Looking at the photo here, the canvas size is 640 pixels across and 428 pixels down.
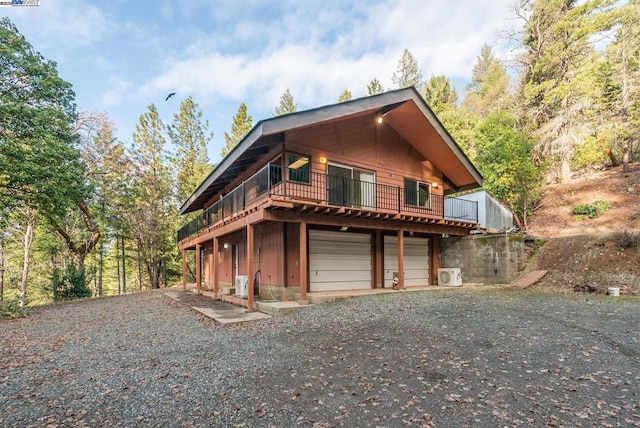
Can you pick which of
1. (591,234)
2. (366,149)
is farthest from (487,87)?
(366,149)

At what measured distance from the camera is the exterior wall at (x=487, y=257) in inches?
455

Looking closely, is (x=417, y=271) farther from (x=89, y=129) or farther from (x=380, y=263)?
(x=89, y=129)

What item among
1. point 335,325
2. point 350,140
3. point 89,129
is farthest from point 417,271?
point 89,129

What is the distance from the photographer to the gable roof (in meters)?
8.59

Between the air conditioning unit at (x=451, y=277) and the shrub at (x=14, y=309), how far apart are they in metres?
14.7

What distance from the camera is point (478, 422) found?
2.74 metres

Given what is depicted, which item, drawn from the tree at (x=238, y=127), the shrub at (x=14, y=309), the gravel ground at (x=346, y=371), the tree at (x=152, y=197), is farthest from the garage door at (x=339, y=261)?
the tree at (x=238, y=127)

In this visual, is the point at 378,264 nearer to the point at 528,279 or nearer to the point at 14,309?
the point at 528,279

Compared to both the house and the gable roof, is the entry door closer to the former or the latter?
the house

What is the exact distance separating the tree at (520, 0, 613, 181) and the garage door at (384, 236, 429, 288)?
410 inches

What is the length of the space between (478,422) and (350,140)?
31.2 feet

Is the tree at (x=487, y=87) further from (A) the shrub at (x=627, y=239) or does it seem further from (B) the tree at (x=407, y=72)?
(A) the shrub at (x=627, y=239)

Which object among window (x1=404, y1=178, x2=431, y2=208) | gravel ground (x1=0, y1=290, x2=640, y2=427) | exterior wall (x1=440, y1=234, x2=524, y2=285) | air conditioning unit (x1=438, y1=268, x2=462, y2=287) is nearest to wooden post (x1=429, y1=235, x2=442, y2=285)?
exterior wall (x1=440, y1=234, x2=524, y2=285)

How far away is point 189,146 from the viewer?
25.2m
